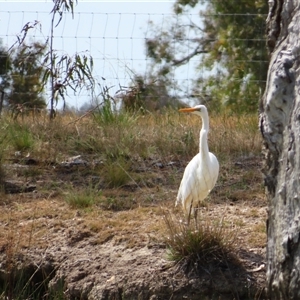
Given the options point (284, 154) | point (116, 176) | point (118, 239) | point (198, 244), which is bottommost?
point (118, 239)

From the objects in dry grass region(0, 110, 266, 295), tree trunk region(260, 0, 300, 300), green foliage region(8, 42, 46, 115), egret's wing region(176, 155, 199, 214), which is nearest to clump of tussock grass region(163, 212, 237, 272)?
dry grass region(0, 110, 266, 295)

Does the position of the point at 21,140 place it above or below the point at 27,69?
below

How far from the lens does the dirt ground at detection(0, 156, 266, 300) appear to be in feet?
21.1

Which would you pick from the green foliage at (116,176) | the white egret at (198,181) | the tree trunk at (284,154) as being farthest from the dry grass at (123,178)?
the tree trunk at (284,154)

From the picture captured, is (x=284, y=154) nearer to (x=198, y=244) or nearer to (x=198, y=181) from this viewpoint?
(x=198, y=244)

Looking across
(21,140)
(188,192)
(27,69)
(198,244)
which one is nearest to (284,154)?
(198,244)

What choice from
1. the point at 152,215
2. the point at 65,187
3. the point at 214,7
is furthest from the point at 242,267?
the point at 214,7

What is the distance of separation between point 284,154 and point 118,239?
2.38 meters

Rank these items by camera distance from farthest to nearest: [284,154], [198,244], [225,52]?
[225,52], [198,244], [284,154]

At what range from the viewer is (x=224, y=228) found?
667 cm

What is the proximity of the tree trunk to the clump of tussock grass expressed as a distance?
3.95 feet

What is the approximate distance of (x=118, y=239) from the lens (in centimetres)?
711

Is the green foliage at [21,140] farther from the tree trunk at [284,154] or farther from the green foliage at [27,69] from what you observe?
the tree trunk at [284,154]

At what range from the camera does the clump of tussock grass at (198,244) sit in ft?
21.0
